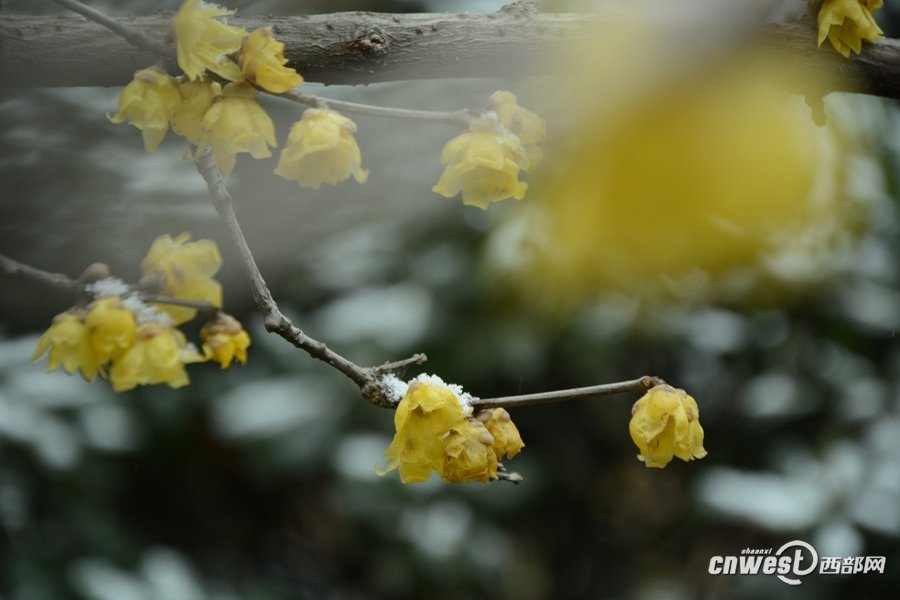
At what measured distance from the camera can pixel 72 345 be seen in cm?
53

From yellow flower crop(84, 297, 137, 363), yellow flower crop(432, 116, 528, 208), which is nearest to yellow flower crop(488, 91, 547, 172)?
yellow flower crop(432, 116, 528, 208)

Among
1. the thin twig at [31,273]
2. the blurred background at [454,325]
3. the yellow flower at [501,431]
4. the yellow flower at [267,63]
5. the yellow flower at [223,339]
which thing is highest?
the yellow flower at [267,63]

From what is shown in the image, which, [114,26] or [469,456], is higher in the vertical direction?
[114,26]

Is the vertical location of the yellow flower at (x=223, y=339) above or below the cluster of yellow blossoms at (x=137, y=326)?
below

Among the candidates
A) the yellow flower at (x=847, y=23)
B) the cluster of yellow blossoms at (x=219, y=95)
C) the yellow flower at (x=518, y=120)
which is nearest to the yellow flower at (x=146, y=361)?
the cluster of yellow blossoms at (x=219, y=95)

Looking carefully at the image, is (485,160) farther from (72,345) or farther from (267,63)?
(72,345)

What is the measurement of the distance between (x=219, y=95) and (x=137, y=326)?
5.0 inches

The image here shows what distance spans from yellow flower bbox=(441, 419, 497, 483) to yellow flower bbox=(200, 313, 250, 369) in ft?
0.43

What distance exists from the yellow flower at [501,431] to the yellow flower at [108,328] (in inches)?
7.5

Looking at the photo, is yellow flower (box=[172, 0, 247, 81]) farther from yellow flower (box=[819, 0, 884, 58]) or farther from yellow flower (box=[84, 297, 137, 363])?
yellow flower (box=[819, 0, 884, 58])

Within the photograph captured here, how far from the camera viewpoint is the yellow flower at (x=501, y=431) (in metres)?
0.57

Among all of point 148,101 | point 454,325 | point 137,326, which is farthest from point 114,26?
point 454,325

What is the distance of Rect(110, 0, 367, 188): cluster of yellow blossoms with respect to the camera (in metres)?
0.54

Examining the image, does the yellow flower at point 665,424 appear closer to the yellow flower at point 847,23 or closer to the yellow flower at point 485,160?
the yellow flower at point 485,160
